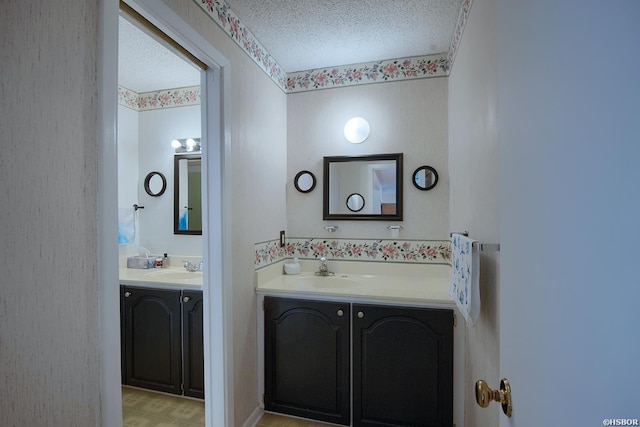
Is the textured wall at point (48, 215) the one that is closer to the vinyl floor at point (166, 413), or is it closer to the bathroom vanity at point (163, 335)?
the bathroom vanity at point (163, 335)

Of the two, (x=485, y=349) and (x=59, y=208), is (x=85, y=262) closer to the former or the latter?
(x=59, y=208)

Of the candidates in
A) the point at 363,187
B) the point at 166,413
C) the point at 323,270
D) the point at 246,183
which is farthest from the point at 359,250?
the point at 166,413

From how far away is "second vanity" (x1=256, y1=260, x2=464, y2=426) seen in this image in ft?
5.24

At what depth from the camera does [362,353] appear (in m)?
1.70

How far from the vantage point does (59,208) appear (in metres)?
0.79

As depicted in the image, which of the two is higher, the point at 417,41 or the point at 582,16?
the point at 417,41

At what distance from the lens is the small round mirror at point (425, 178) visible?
214 cm

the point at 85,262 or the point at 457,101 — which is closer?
the point at 85,262

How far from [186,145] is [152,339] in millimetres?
1607

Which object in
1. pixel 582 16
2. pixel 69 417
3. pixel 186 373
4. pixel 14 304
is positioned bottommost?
pixel 186 373

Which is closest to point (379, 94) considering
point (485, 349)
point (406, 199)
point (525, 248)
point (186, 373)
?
point (406, 199)

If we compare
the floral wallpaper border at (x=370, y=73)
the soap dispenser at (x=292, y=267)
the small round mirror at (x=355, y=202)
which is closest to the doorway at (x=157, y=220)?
the soap dispenser at (x=292, y=267)

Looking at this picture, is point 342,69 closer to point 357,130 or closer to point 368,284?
point 357,130

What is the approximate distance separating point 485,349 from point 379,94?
6.08ft
